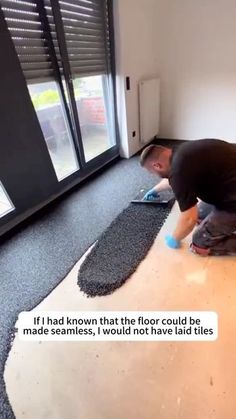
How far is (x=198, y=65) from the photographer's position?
3244 millimetres

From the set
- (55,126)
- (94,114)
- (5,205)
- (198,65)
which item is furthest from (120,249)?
(198,65)

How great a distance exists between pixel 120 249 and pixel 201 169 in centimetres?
83

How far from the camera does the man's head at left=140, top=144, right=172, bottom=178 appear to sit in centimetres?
139

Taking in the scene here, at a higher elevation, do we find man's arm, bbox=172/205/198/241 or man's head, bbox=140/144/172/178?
man's head, bbox=140/144/172/178

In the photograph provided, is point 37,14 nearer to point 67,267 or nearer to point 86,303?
point 67,267

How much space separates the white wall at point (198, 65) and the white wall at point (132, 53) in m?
0.21

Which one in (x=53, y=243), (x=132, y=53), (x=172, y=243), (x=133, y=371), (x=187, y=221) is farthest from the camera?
(x=132, y=53)

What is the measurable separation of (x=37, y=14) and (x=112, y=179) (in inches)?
64.1

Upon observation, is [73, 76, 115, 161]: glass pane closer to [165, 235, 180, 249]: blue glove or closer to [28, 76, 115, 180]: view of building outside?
[28, 76, 115, 180]: view of building outside

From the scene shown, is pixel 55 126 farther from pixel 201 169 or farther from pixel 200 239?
pixel 200 239

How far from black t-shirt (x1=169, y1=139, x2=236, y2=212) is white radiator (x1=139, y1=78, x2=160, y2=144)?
6.98ft

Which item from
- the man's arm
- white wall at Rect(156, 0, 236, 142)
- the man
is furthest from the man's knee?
white wall at Rect(156, 0, 236, 142)

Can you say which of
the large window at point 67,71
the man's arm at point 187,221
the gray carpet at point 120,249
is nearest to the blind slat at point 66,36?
the large window at point 67,71

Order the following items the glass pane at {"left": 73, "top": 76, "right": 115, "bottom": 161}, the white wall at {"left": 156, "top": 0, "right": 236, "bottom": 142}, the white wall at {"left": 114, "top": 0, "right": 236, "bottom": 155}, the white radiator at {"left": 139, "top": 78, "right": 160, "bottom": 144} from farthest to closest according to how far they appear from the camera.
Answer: the white radiator at {"left": 139, "top": 78, "right": 160, "bottom": 144}, the white wall at {"left": 156, "top": 0, "right": 236, "bottom": 142}, the white wall at {"left": 114, "top": 0, "right": 236, "bottom": 155}, the glass pane at {"left": 73, "top": 76, "right": 115, "bottom": 161}
